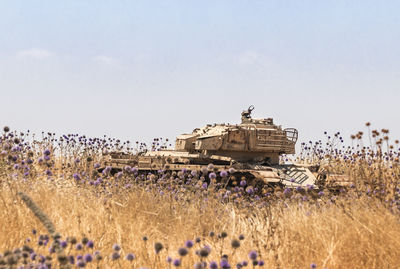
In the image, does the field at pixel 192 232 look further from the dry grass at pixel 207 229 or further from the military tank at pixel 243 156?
the military tank at pixel 243 156

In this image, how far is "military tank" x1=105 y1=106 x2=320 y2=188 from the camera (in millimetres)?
13414

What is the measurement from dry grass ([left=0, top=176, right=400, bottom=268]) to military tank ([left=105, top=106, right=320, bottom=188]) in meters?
5.05

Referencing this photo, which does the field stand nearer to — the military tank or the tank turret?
the military tank

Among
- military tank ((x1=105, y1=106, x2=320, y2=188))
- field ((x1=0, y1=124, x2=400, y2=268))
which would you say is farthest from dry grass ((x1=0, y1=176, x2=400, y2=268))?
military tank ((x1=105, y1=106, x2=320, y2=188))

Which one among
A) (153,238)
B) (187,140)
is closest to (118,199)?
(153,238)

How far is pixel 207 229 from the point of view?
770 cm

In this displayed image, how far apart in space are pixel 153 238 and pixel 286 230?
1983 mm

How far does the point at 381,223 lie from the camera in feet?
19.9

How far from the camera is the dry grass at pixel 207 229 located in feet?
19.1

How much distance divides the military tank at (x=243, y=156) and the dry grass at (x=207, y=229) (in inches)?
199

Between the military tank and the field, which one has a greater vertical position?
the military tank

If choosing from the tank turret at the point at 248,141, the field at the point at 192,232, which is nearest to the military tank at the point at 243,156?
the tank turret at the point at 248,141

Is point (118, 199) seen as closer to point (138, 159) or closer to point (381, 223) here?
point (381, 223)

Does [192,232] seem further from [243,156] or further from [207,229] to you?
[243,156]
